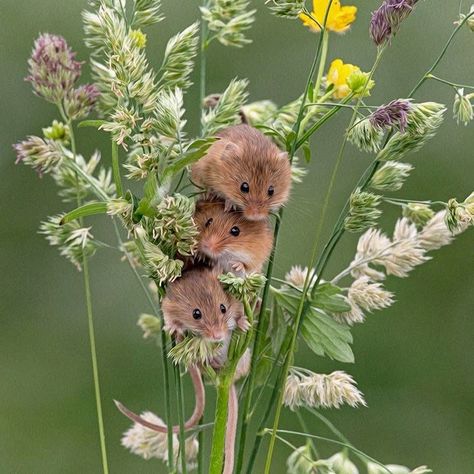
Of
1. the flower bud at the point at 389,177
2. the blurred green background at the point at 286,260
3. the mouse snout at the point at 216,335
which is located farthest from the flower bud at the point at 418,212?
the blurred green background at the point at 286,260

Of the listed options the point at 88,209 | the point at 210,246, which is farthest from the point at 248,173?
the point at 88,209

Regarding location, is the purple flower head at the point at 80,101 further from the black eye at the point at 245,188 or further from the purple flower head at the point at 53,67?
the black eye at the point at 245,188

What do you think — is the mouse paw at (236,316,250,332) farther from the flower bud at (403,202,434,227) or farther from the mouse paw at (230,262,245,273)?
the flower bud at (403,202,434,227)

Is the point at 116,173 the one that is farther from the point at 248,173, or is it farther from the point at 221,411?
the point at 221,411

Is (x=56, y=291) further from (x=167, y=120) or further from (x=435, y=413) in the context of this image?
(x=167, y=120)

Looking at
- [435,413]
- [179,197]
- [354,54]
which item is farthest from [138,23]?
[435,413]
